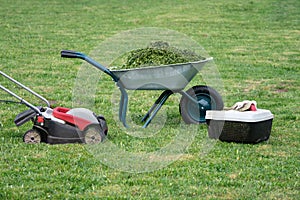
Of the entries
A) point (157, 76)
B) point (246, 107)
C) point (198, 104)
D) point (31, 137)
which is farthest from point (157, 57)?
point (31, 137)

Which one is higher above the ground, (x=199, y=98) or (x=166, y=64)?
(x=166, y=64)

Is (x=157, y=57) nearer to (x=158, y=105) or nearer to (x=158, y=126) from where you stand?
(x=158, y=105)

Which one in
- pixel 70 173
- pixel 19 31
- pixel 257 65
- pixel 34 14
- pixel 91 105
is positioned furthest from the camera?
pixel 34 14

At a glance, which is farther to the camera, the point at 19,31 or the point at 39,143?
the point at 19,31

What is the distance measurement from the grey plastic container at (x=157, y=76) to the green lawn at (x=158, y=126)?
1.56 ft

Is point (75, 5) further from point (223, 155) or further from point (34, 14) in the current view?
point (223, 155)

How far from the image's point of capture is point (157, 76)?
21.6 ft

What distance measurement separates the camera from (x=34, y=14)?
1819 centimetres

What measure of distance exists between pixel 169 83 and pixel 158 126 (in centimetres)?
53

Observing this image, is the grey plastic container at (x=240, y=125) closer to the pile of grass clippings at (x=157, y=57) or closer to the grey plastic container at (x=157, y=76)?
the grey plastic container at (x=157, y=76)

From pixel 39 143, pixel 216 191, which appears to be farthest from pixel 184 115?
pixel 216 191

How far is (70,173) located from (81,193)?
0.46 metres

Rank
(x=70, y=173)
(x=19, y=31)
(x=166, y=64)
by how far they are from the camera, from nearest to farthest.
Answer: (x=70, y=173)
(x=166, y=64)
(x=19, y=31)

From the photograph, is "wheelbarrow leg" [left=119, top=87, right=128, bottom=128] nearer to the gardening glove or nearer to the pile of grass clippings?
the pile of grass clippings
